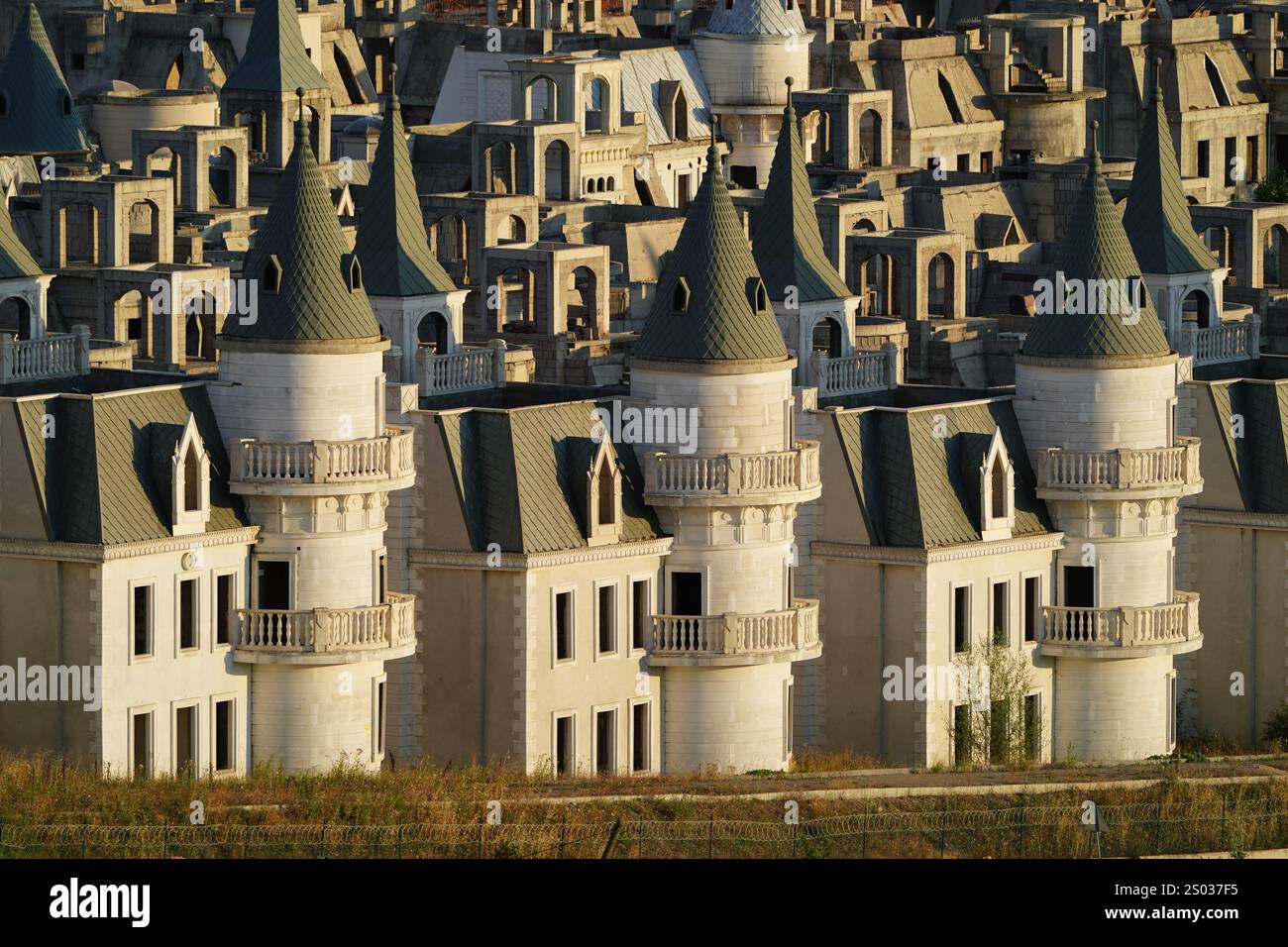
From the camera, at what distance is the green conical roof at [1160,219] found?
15588 centimetres

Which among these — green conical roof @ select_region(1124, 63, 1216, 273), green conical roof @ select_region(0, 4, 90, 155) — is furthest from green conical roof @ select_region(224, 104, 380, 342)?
green conical roof @ select_region(0, 4, 90, 155)

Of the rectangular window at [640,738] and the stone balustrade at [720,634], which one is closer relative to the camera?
the stone balustrade at [720,634]

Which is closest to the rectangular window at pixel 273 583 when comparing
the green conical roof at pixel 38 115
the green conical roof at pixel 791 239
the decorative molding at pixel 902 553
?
the decorative molding at pixel 902 553

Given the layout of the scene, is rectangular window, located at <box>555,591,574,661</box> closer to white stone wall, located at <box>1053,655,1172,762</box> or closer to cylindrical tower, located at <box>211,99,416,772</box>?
cylindrical tower, located at <box>211,99,416,772</box>

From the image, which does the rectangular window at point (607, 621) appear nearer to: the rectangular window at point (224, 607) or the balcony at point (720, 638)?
the balcony at point (720, 638)

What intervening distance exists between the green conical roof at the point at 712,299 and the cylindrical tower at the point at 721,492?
0.07 ft

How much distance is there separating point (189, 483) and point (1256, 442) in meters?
32.5

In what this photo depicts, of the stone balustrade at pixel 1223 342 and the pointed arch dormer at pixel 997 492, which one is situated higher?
the stone balustrade at pixel 1223 342

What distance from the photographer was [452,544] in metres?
135

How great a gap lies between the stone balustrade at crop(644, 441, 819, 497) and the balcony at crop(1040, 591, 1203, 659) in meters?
11.0

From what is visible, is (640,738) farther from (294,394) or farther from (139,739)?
(139,739)
